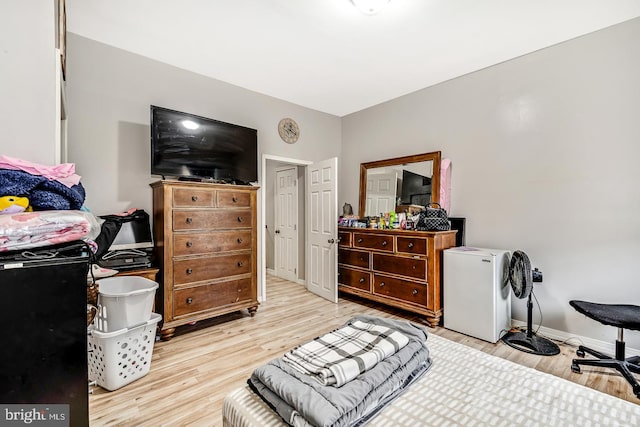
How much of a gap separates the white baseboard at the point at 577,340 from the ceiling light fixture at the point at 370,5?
326 cm

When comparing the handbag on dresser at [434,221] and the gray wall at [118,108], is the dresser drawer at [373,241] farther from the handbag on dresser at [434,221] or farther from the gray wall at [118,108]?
the gray wall at [118,108]

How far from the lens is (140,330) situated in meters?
2.06

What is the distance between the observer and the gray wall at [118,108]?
2584mm

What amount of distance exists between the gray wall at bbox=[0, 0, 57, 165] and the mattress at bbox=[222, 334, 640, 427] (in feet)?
4.07

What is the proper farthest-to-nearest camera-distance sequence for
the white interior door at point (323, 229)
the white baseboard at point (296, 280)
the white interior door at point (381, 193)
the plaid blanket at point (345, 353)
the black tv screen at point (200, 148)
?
the white baseboard at point (296, 280), the white interior door at point (381, 193), the white interior door at point (323, 229), the black tv screen at point (200, 148), the plaid blanket at point (345, 353)

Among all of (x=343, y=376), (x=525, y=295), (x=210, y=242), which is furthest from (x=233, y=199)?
(x=525, y=295)

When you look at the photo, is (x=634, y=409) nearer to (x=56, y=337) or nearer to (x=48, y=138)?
(x=56, y=337)

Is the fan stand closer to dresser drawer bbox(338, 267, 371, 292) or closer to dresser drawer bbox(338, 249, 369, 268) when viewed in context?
dresser drawer bbox(338, 267, 371, 292)

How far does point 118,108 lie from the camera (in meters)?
2.78

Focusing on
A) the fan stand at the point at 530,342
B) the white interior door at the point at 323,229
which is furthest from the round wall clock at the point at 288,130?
the fan stand at the point at 530,342

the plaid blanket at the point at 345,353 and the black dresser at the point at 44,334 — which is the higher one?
the black dresser at the point at 44,334

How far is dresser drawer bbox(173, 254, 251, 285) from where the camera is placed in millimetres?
2672

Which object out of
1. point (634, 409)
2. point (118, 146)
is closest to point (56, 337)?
point (634, 409)

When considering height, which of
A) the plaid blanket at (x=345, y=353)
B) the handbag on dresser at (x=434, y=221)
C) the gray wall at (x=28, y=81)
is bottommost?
the plaid blanket at (x=345, y=353)
